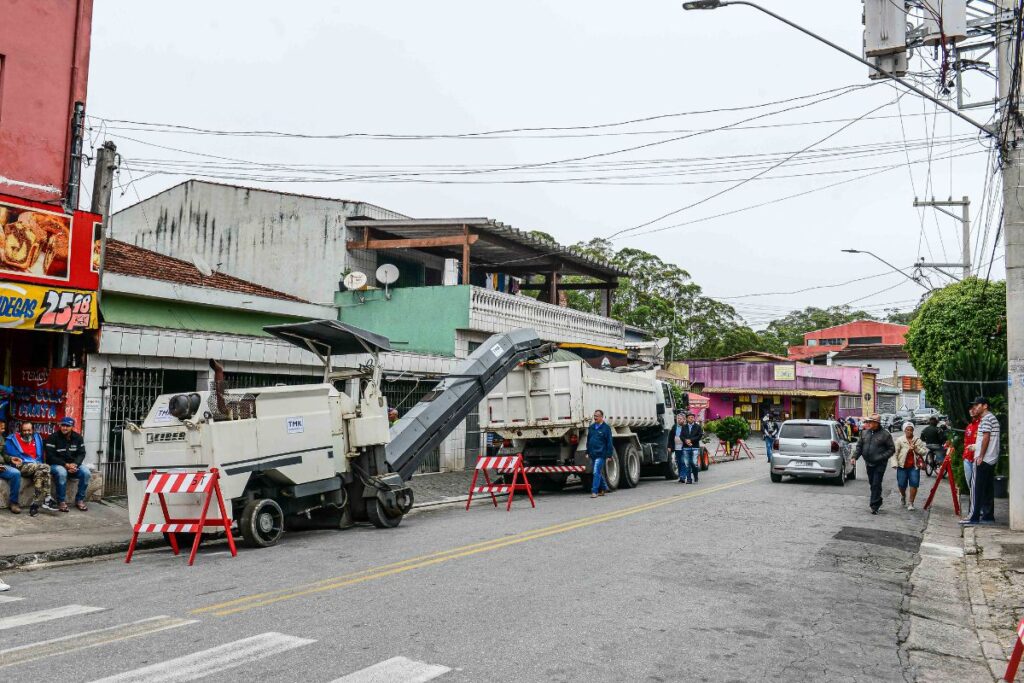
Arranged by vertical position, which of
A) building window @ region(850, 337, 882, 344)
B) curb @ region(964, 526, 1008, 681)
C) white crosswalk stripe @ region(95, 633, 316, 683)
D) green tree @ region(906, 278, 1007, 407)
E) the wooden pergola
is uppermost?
building window @ region(850, 337, 882, 344)

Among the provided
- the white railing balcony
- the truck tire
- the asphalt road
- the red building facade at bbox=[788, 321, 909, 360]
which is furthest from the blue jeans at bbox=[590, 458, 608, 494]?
the red building facade at bbox=[788, 321, 909, 360]

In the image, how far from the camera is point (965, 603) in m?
8.55

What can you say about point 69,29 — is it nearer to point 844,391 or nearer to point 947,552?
point 947,552

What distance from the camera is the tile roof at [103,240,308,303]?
1819cm

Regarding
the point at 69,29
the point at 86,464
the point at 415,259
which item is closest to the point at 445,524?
the point at 86,464

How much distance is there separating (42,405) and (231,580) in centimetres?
734

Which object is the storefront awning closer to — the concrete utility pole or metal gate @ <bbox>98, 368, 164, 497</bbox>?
the concrete utility pole

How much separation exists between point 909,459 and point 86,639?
559 inches

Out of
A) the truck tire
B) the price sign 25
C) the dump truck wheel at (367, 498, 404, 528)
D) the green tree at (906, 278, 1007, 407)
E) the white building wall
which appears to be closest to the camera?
the dump truck wheel at (367, 498, 404, 528)

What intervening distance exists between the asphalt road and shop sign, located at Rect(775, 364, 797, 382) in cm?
4476

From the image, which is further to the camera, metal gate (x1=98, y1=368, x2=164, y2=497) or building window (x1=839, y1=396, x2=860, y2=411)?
building window (x1=839, y1=396, x2=860, y2=411)

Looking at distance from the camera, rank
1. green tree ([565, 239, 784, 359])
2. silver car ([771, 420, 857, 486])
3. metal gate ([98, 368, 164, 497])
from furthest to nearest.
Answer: green tree ([565, 239, 784, 359]) → silver car ([771, 420, 857, 486]) → metal gate ([98, 368, 164, 497])

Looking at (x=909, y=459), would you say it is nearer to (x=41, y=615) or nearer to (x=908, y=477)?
(x=908, y=477)

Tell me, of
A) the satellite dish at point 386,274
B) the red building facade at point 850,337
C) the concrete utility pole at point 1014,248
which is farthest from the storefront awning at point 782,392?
the concrete utility pole at point 1014,248
